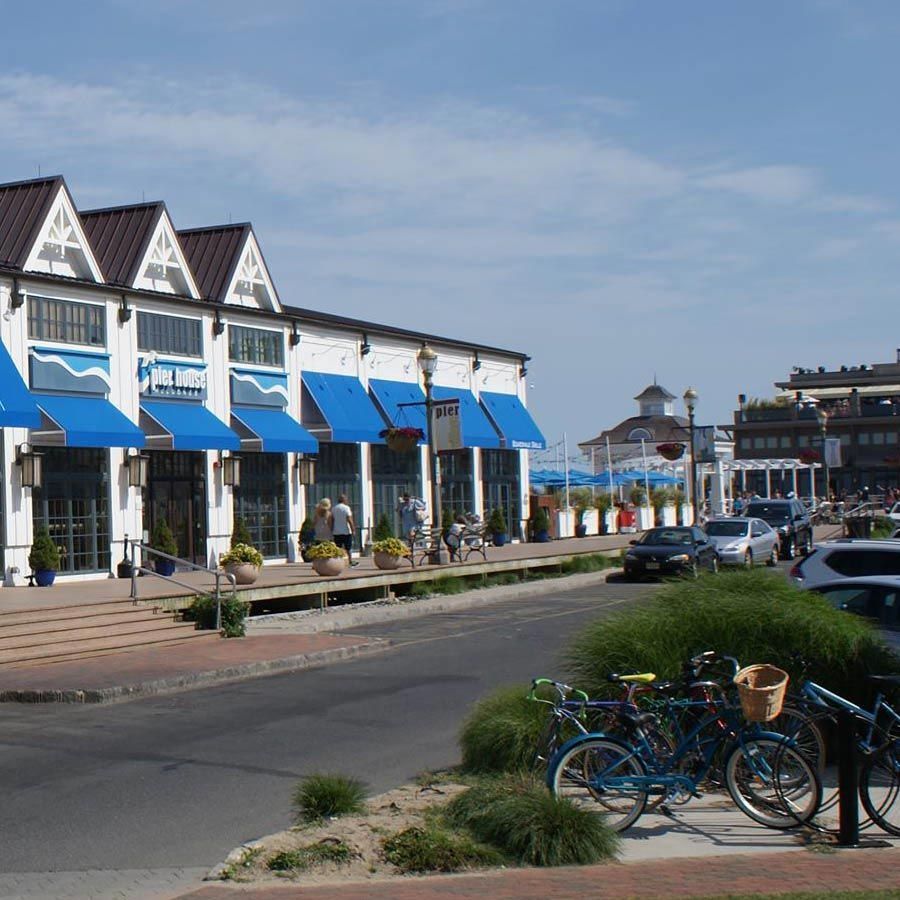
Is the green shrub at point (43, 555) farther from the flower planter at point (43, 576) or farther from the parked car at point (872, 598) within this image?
the parked car at point (872, 598)

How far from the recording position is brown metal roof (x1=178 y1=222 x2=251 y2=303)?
3472 cm

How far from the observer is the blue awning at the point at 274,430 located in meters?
33.6

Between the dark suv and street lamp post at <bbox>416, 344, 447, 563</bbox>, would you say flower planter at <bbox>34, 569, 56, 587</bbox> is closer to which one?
street lamp post at <bbox>416, 344, 447, 563</bbox>

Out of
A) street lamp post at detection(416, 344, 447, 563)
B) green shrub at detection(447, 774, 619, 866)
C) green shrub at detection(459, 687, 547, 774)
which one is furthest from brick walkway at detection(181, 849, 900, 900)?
street lamp post at detection(416, 344, 447, 563)

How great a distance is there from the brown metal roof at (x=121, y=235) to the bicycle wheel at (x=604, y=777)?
80.1 ft

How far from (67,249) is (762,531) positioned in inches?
804

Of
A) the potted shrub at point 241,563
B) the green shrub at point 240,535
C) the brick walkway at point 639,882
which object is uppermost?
the green shrub at point 240,535

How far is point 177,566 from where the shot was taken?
30906 millimetres

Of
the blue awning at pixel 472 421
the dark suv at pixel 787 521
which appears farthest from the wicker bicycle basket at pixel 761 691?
the blue awning at pixel 472 421

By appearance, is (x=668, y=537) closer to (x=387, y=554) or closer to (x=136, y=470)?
(x=387, y=554)

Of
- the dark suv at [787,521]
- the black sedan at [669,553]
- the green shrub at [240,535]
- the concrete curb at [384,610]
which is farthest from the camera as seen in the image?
the dark suv at [787,521]

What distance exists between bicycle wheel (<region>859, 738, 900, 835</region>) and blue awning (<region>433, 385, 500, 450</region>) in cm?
3309

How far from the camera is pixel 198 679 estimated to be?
16.8 m

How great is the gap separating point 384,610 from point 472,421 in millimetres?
18746
